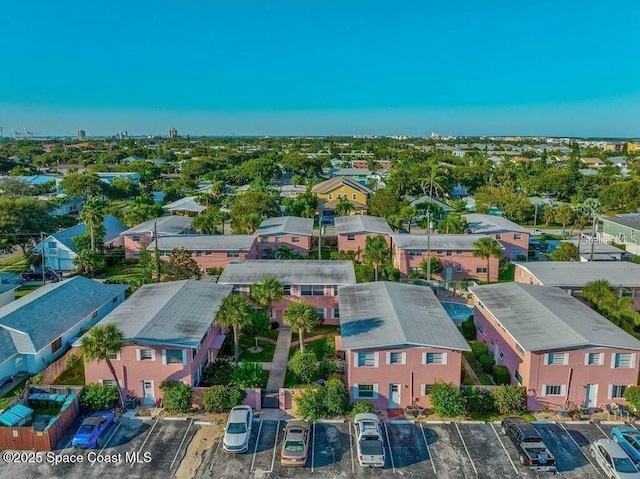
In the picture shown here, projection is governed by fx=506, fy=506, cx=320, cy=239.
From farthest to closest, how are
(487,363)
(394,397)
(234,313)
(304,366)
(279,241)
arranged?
(279,241) < (487,363) < (234,313) < (304,366) < (394,397)

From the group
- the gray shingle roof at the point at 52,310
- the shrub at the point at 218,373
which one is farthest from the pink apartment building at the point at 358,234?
the shrub at the point at 218,373

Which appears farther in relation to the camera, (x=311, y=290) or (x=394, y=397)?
(x=311, y=290)

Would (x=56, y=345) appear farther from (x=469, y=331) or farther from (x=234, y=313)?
(x=469, y=331)

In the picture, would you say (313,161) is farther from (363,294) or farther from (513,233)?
Answer: (363,294)

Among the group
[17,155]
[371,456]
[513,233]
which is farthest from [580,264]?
[17,155]

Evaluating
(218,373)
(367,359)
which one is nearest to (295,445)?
(367,359)

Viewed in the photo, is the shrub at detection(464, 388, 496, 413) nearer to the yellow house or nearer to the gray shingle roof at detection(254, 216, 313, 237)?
the gray shingle roof at detection(254, 216, 313, 237)

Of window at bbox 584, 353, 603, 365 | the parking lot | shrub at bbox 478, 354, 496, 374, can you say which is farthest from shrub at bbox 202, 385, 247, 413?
window at bbox 584, 353, 603, 365
